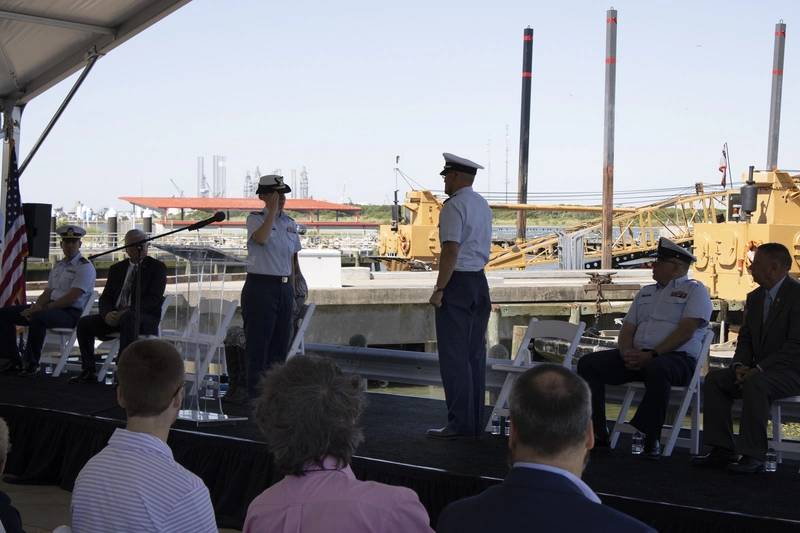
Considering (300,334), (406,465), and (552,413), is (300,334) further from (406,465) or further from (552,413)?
(552,413)

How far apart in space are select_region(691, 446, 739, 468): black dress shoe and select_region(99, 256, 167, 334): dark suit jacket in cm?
435

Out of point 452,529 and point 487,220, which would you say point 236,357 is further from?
point 452,529

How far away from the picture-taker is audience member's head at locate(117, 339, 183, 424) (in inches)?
114

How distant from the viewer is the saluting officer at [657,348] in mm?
5824

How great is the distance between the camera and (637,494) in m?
4.80

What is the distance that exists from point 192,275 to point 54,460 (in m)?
1.43

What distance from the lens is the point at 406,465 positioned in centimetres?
527

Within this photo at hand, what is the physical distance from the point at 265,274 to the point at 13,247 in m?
4.76

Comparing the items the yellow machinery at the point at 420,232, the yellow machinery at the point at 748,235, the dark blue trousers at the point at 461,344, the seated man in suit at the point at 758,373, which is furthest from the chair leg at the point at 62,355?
the yellow machinery at the point at 420,232

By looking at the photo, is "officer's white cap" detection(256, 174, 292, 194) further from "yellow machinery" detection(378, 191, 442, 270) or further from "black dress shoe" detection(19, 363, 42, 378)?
"yellow machinery" detection(378, 191, 442, 270)

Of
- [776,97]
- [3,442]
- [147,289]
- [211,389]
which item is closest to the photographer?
[3,442]

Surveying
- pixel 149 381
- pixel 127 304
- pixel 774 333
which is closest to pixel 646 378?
pixel 774 333

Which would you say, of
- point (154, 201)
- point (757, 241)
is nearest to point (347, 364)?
point (757, 241)

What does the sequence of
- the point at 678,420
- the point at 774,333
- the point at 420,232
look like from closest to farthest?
the point at 774,333 → the point at 678,420 → the point at 420,232
